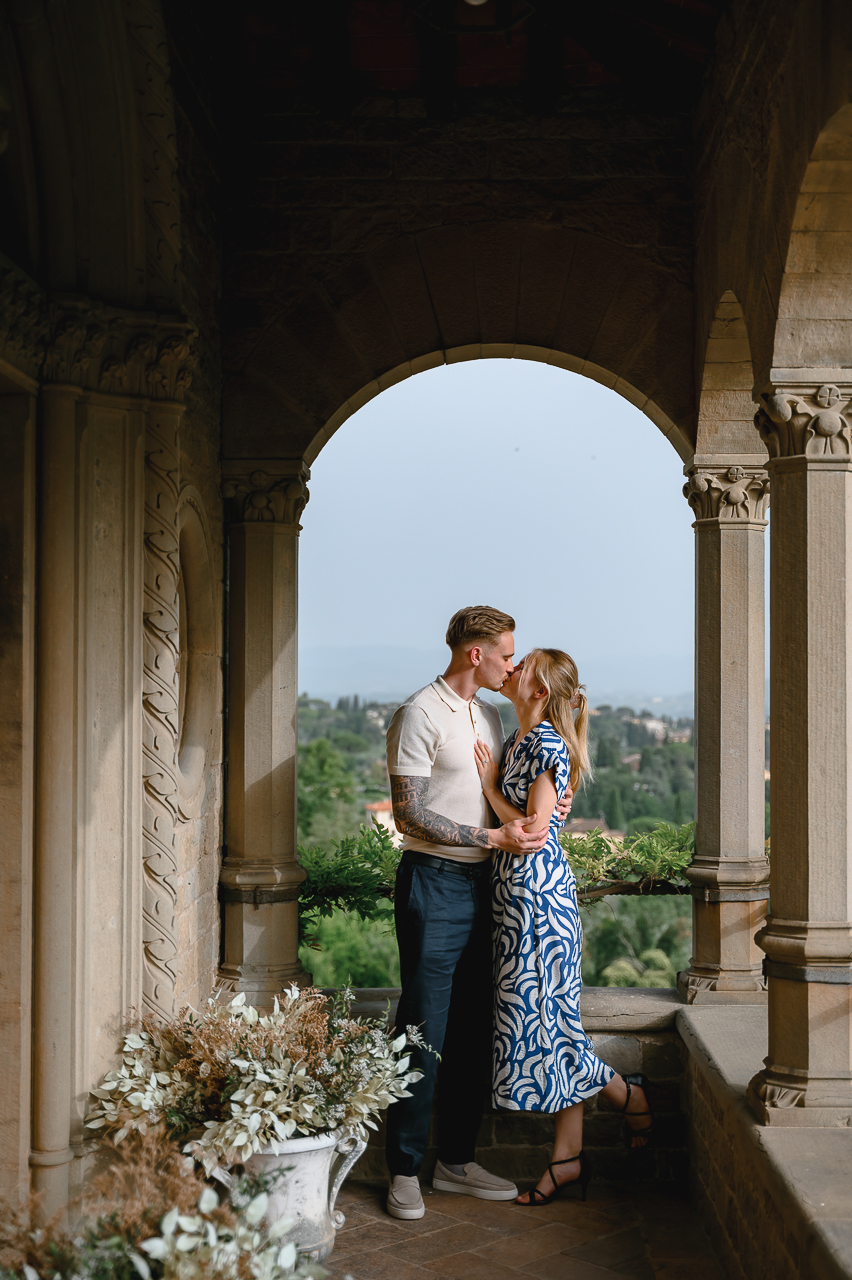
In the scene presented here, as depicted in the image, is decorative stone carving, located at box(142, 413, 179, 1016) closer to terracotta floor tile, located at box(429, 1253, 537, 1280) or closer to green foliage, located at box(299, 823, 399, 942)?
terracotta floor tile, located at box(429, 1253, 537, 1280)

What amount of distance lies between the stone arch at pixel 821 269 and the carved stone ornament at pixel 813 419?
76 millimetres

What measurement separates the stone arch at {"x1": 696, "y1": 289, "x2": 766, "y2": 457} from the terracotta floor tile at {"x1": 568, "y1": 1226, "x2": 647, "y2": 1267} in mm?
2731

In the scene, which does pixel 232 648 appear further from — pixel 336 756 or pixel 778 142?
pixel 336 756

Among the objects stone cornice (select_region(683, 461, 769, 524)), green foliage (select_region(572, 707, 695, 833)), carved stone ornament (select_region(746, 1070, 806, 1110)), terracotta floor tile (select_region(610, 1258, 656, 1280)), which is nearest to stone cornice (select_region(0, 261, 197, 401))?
stone cornice (select_region(683, 461, 769, 524))

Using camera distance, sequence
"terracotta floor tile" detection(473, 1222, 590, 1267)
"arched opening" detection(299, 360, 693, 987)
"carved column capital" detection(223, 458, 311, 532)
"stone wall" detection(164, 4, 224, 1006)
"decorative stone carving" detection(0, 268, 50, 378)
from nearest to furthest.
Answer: "decorative stone carving" detection(0, 268, 50, 378) → "terracotta floor tile" detection(473, 1222, 590, 1267) → "stone wall" detection(164, 4, 224, 1006) → "carved column capital" detection(223, 458, 311, 532) → "arched opening" detection(299, 360, 693, 987)

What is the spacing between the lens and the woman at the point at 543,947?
352cm

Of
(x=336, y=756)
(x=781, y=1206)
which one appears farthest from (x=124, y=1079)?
(x=336, y=756)

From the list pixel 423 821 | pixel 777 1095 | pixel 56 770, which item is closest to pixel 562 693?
pixel 423 821

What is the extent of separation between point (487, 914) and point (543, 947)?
0.24 m

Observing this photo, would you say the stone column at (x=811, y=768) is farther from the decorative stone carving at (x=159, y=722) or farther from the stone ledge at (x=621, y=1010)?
the decorative stone carving at (x=159, y=722)

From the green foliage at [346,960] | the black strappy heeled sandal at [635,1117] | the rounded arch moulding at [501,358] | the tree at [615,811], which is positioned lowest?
the green foliage at [346,960]

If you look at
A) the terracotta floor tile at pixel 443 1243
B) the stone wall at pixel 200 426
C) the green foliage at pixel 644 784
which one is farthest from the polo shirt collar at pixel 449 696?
the green foliage at pixel 644 784

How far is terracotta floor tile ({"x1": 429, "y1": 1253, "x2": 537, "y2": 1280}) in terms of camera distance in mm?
3119

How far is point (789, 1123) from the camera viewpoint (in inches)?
109
